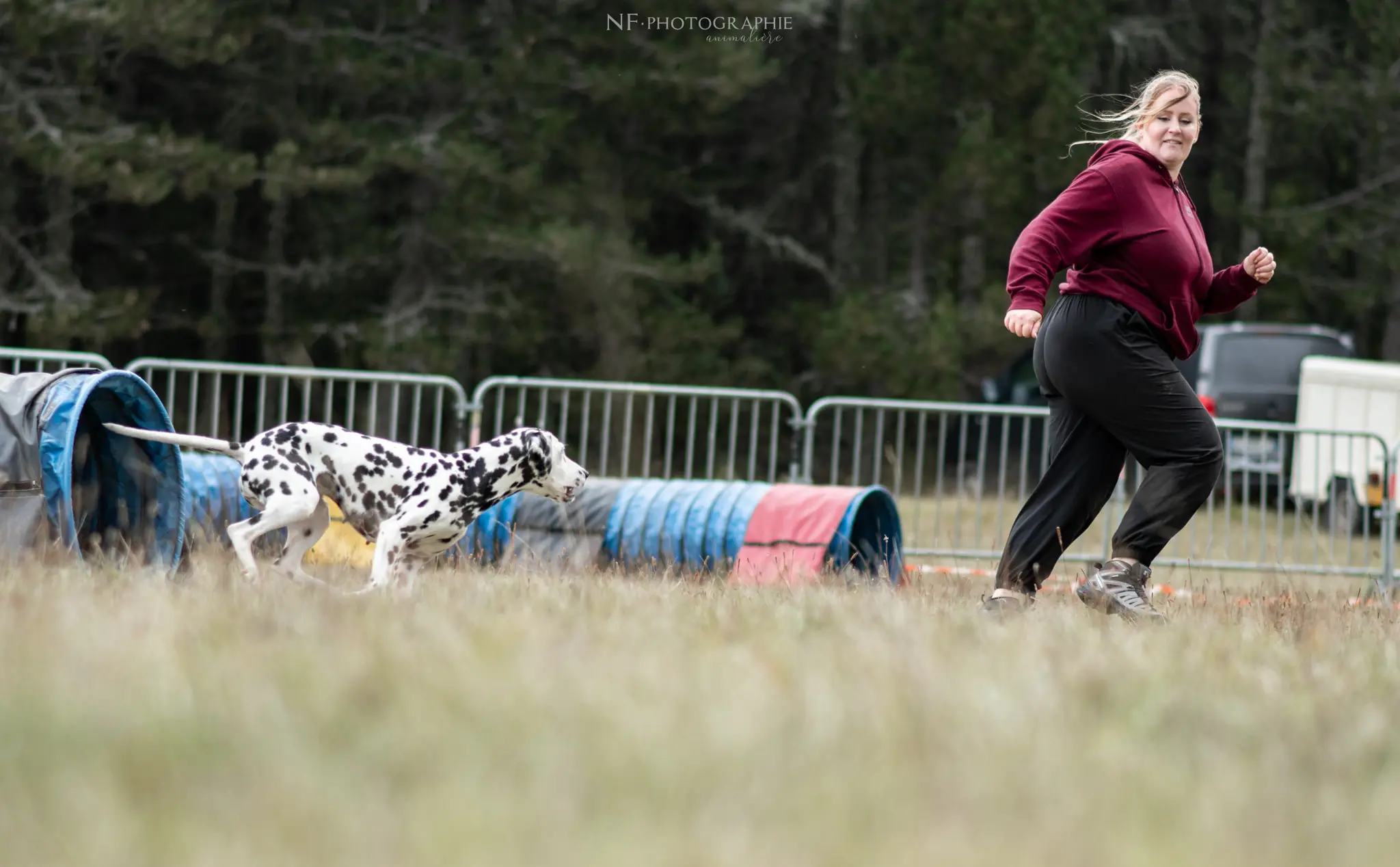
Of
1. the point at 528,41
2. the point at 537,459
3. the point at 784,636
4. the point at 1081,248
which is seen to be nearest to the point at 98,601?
the point at 784,636

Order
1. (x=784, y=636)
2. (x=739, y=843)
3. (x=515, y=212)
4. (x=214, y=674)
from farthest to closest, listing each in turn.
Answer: (x=515, y=212) → (x=784, y=636) → (x=214, y=674) → (x=739, y=843)

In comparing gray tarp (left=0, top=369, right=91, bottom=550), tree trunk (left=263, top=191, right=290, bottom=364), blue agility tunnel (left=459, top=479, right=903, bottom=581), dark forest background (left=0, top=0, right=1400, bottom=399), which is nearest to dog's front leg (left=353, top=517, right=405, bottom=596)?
gray tarp (left=0, top=369, right=91, bottom=550)

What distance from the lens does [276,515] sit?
6406 millimetres

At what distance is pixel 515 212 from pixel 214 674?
16.9 metres

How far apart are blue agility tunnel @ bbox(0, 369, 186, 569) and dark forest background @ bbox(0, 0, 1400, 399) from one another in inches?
433

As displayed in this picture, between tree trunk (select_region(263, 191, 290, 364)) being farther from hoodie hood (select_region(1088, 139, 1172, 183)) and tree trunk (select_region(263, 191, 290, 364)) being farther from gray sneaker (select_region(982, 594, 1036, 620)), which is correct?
gray sneaker (select_region(982, 594, 1036, 620))

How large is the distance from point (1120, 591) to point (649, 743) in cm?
316

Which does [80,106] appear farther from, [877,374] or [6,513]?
[6,513]

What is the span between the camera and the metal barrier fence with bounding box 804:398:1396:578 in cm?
1148

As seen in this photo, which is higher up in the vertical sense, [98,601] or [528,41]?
[528,41]

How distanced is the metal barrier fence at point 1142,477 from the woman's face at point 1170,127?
1.92m

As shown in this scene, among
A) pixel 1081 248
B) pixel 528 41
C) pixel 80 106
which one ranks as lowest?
pixel 1081 248

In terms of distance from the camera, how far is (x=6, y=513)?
242 inches

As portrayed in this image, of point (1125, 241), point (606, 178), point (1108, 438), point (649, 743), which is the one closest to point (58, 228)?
point (606, 178)
